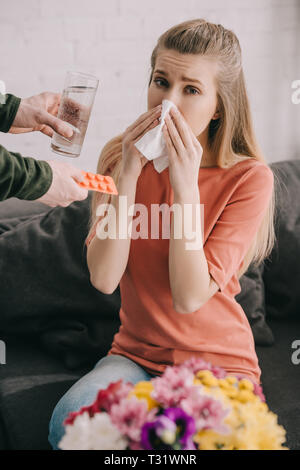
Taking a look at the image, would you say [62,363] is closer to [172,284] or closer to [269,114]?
[172,284]

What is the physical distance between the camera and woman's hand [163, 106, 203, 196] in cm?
114

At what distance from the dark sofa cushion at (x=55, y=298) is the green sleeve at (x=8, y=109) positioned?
44cm

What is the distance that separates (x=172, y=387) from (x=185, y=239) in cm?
49

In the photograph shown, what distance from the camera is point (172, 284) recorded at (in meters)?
1.15

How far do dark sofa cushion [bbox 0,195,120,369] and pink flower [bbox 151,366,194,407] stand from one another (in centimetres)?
87

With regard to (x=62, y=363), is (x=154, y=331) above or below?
above

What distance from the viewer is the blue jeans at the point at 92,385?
1076 mm

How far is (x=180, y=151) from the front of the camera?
114cm

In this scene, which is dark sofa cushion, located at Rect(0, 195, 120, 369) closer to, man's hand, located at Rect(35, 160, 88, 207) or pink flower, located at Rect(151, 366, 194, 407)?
man's hand, located at Rect(35, 160, 88, 207)

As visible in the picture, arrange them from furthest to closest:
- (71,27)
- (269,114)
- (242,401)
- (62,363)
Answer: (269,114)
(71,27)
(62,363)
(242,401)

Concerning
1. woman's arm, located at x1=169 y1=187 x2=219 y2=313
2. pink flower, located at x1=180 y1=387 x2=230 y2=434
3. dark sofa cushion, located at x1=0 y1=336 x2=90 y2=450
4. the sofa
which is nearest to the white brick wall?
the sofa

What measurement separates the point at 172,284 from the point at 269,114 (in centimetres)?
150

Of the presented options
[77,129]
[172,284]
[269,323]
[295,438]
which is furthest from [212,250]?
[269,323]
